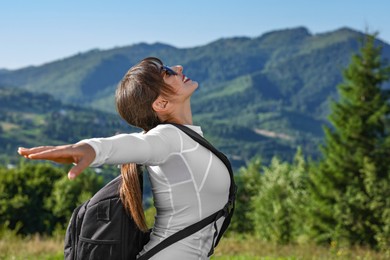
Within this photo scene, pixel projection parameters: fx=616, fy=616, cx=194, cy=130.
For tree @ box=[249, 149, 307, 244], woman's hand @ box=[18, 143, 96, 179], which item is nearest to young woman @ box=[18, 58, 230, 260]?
woman's hand @ box=[18, 143, 96, 179]

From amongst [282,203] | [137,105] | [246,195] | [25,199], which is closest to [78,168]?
[137,105]

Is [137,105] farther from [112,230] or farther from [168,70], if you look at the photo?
[112,230]

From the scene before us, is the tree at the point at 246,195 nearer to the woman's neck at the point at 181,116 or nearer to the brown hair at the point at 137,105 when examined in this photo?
the woman's neck at the point at 181,116

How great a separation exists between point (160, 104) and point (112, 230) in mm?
629

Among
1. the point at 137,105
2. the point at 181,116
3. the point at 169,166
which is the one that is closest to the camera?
the point at 169,166

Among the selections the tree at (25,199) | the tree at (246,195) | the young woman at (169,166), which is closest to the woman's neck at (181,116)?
the young woman at (169,166)

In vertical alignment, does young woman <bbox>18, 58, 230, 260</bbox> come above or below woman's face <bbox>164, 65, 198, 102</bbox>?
below

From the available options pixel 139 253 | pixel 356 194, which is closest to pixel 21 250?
pixel 139 253

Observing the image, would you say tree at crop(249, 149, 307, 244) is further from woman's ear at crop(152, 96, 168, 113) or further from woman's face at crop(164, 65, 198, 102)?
woman's ear at crop(152, 96, 168, 113)

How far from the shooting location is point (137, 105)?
2873 mm

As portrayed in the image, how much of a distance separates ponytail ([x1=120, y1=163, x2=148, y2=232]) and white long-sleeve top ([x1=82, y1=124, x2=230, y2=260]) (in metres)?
0.07

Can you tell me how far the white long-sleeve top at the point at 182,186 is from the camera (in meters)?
2.70

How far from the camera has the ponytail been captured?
278 cm

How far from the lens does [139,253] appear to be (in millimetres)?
2895
